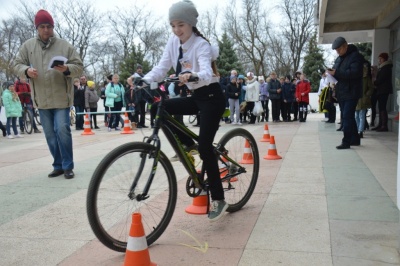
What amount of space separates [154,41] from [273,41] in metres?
14.8

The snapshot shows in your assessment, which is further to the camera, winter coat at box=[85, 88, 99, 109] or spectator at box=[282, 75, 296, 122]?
spectator at box=[282, 75, 296, 122]

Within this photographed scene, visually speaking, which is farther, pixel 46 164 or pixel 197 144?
pixel 46 164

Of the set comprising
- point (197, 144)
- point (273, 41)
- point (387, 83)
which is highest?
point (273, 41)

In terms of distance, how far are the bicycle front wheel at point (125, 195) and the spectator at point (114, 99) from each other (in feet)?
36.5

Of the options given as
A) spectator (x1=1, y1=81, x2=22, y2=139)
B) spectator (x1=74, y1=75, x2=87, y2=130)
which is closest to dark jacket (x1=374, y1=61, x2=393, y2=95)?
spectator (x1=74, y1=75, x2=87, y2=130)

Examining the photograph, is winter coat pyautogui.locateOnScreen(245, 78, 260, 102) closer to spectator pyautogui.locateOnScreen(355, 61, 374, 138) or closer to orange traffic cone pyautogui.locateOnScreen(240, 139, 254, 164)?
spectator pyautogui.locateOnScreen(355, 61, 374, 138)

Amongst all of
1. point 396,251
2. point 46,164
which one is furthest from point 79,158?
point 396,251

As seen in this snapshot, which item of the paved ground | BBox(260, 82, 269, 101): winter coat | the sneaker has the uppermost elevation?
BBox(260, 82, 269, 101): winter coat

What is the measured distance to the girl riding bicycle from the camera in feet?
10.8

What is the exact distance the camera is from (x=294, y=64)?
161 feet

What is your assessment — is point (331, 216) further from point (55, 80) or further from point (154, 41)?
point (154, 41)

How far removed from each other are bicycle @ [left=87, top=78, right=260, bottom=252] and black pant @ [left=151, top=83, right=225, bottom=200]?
0.10 m

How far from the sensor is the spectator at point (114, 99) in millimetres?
14210

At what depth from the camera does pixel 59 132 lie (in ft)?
18.4
